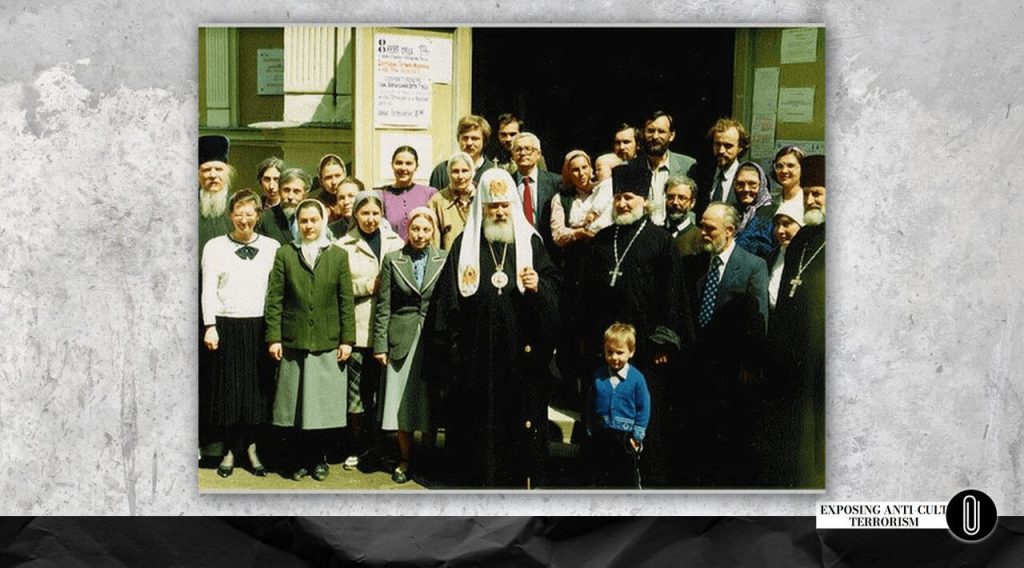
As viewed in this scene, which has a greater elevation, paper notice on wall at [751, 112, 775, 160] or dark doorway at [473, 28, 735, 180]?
dark doorway at [473, 28, 735, 180]

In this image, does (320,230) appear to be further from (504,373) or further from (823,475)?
(823,475)

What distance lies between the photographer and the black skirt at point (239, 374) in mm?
3506

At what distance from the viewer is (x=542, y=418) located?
3.52 meters

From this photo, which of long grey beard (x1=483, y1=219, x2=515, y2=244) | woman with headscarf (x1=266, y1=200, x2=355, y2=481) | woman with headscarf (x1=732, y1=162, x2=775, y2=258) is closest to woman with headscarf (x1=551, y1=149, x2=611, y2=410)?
long grey beard (x1=483, y1=219, x2=515, y2=244)

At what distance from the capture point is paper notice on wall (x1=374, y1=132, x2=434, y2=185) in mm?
3504

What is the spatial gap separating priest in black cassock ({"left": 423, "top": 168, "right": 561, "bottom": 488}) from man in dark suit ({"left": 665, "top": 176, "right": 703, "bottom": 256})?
332mm

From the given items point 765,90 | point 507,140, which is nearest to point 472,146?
point 507,140

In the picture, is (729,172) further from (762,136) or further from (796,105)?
(796,105)

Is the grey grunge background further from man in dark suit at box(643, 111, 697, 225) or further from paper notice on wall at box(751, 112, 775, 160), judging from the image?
man in dark suit at box(643, 111, 697, 225)

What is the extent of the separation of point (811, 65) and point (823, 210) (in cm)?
38

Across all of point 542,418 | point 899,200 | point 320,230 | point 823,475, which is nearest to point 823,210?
point 899,200

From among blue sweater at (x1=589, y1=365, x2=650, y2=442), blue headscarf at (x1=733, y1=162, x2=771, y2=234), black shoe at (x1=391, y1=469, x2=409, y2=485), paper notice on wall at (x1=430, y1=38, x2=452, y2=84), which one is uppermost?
paper notice on wall at (x1=430, y1=38, x2=452, y2=84)

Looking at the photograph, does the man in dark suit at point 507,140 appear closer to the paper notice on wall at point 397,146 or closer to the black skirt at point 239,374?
the paper notice on wall at point 397,146

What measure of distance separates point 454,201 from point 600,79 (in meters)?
0.49
